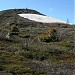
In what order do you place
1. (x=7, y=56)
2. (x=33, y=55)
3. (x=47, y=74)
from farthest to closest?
(x=33, y=55) → (x=7, y=56) → (x=47, y=74)

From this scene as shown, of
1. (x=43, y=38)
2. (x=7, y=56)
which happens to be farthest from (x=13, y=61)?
(x=43, y=38)

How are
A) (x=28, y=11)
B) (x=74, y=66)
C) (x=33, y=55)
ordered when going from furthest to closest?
(x=28, y=11) → (x=33, y=55) → (x=74, y=66)

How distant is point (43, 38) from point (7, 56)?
24.1m

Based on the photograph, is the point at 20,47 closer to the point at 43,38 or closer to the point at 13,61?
the point at 13,61

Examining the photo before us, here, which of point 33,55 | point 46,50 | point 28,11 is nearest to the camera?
point 33,55

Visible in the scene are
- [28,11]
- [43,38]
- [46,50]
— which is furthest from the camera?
[28,11]

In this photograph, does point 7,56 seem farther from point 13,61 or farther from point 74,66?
point 74,66

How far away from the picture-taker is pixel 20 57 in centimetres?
3462

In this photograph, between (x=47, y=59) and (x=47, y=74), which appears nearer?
(x=47, y=74)

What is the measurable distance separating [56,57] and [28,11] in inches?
4280

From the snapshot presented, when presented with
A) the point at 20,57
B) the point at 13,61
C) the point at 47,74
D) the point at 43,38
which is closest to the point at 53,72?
the point at 47,74

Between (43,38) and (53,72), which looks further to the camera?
(43,38)

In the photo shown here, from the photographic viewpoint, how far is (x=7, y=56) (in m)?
34.5

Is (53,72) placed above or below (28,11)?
below
